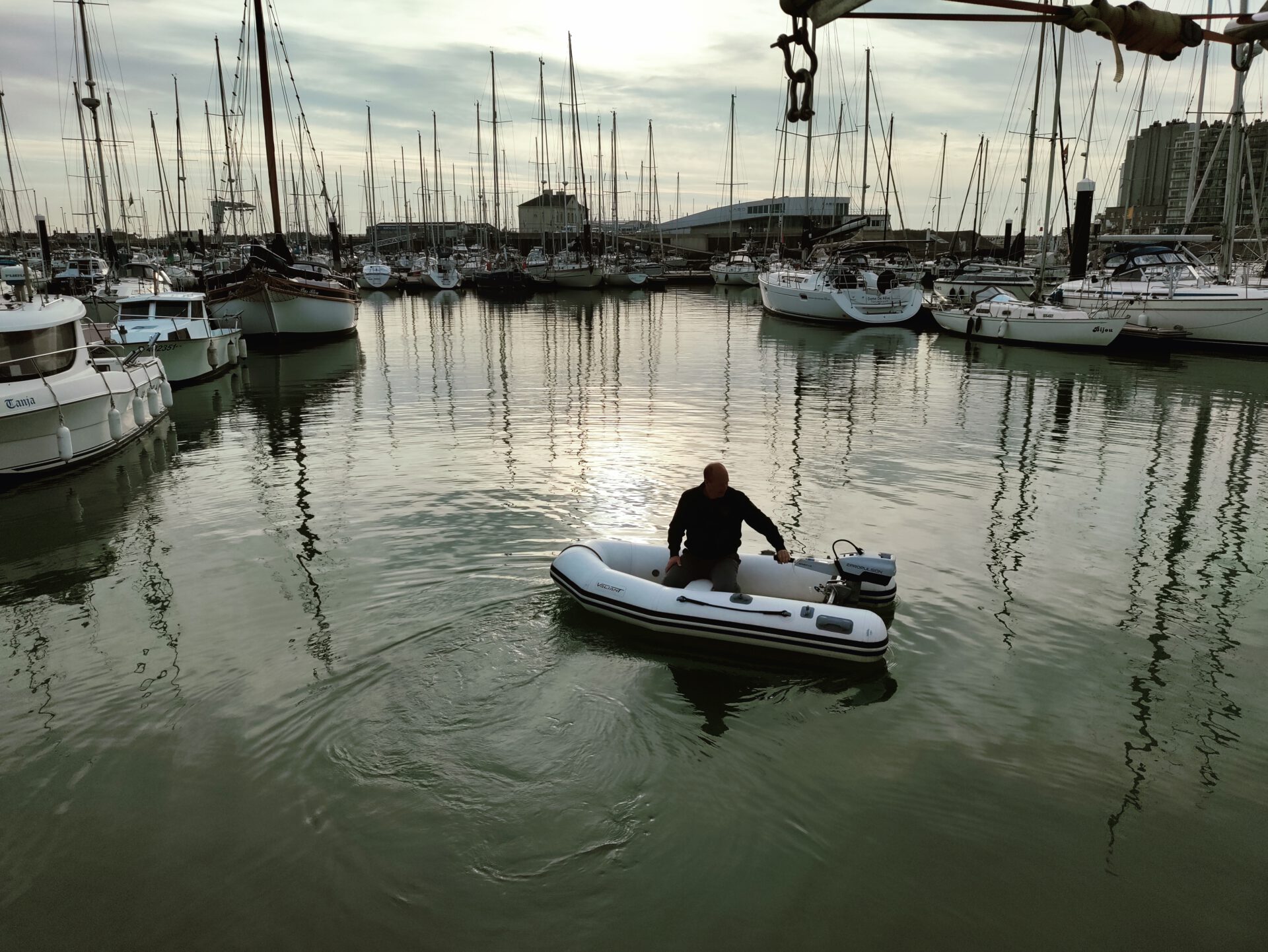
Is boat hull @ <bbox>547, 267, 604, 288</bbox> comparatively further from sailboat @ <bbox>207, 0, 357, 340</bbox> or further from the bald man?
the bald man

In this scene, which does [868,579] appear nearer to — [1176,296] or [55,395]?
[55,395]

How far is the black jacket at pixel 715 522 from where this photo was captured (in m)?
8.15

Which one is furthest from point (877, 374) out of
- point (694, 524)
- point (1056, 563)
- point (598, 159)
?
point (598, 159)

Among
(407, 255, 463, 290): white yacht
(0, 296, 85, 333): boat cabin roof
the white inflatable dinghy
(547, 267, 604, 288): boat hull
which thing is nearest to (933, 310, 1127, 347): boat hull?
the white inflatable dinghy

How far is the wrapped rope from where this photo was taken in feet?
13.0

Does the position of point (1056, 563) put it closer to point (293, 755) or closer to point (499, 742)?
point (499, 742)

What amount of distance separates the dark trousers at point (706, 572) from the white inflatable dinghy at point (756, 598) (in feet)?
0.38

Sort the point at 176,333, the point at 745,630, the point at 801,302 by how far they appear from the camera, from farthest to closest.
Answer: the point at 801,302 < the point at 176,333 < the point at 745,630

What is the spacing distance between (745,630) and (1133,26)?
5.21 metres

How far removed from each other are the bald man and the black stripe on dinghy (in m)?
0.46

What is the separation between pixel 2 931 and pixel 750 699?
5.14m

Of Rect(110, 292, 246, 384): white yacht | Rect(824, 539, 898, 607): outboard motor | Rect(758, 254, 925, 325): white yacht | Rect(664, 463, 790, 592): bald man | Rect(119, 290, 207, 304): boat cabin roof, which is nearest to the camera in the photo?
Rect(664, 463, 790, 592): bald man

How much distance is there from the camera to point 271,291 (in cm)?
3159

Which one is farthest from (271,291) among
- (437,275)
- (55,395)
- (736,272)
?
(736,272)
